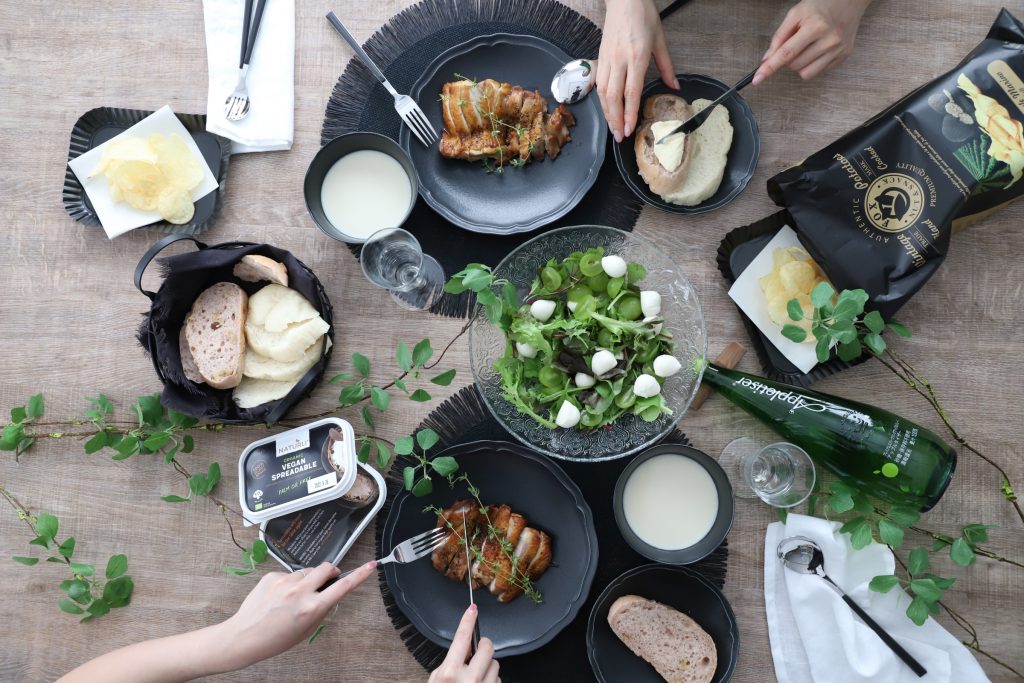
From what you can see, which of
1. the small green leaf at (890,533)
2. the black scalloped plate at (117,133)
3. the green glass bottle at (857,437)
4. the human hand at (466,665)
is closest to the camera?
the human hand at (466,665)

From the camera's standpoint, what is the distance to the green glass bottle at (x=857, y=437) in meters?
1.36

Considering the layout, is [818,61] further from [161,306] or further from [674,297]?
[161,306]

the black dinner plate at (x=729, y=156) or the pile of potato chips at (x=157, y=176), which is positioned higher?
the black dinner plate at (x=729, y=156)

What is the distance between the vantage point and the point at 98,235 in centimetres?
151

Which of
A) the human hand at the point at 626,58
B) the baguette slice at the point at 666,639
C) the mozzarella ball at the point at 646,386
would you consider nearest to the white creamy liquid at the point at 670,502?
the baguette slice at the point at 666,639

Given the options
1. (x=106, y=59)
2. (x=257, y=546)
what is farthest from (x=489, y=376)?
(x=106, y=59)

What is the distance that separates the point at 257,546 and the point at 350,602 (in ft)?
0.82

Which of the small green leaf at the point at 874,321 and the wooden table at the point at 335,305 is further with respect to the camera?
the wooden table at the point at 335,305

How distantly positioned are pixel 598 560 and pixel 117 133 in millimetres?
1380

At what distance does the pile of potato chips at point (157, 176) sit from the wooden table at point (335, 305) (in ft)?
0.27

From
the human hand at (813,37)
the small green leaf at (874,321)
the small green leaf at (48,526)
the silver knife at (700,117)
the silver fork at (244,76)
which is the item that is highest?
the human hand at (813,37)

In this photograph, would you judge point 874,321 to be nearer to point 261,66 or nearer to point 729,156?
point 729,156

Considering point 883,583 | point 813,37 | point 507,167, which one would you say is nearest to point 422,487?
point 507,167

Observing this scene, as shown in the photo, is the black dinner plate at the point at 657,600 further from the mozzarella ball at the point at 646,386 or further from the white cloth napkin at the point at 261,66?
the white cloth napkin at the point at 261,66
